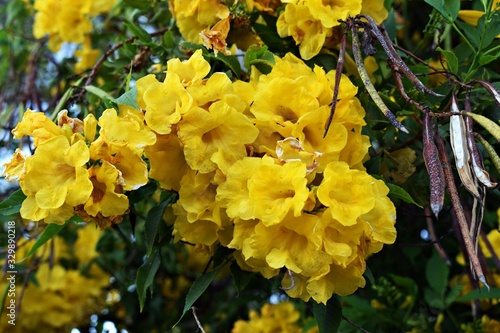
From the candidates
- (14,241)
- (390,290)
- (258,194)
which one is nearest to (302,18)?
(258,194)

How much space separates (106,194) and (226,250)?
0.23 meters

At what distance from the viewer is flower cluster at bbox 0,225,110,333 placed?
5.99ft

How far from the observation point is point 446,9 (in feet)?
3.28

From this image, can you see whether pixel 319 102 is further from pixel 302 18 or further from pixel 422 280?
pixel 422 280

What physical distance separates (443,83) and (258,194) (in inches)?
17.7

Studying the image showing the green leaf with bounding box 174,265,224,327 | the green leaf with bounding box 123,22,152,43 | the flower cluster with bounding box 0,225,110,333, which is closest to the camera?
the green leaf with bounding box 174,265,224,327

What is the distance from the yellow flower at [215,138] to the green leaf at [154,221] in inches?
5.5

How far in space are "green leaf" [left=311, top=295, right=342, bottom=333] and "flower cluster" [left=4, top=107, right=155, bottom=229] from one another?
33 centimetres

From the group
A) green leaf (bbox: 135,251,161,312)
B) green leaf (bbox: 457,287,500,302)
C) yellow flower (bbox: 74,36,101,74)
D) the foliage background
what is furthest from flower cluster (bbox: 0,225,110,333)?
green leaf (bbox: 457,287,500,302)

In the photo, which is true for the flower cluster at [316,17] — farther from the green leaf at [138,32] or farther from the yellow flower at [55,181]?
the yellow flower at [55,181]

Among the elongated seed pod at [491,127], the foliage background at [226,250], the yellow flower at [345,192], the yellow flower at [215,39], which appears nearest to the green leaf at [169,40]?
the foliage background at [226,250]

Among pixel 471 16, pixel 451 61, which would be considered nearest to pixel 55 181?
pixel 451 61

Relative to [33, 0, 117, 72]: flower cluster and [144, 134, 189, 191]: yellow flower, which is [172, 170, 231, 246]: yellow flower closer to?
[144, 134, 189, 191]: yellow flower

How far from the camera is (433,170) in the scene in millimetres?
783
